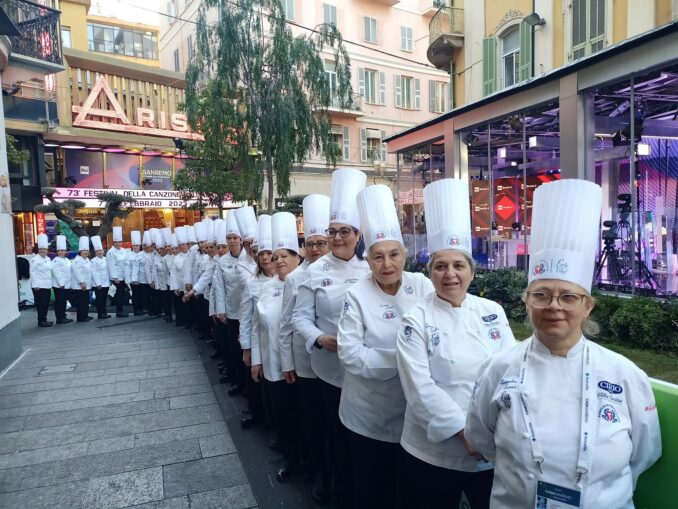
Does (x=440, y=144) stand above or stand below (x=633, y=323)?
above

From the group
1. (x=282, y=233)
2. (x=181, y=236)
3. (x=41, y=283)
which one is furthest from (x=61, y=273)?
Answer: (x=282, y=233)

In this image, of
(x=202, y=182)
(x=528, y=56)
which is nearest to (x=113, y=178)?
(x=202, y=182)

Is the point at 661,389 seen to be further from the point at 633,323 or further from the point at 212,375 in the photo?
the point at 212,375

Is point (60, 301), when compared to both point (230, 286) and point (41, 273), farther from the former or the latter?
point (230, 286)

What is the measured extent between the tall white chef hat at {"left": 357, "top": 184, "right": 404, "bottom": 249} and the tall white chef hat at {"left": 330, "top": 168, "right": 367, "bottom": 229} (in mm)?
460

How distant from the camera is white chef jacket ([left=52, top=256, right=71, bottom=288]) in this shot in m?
12.1

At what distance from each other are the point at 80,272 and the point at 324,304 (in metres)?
11.1

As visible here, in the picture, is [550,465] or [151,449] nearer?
[550,465]

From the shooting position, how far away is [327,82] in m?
13.4

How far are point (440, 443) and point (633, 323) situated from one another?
5.32 m

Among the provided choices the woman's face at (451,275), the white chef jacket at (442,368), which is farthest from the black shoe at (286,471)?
the woman's face at (451,275)

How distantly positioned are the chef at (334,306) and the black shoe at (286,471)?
549 millimetres

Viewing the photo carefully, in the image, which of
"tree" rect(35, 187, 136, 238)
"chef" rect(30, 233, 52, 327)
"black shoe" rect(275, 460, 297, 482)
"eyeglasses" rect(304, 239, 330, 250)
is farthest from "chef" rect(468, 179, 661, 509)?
"tree" rect(35, 187, 136, 238)

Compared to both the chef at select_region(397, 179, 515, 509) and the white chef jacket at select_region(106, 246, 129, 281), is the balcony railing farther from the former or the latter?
the chef at select_region(397, 179, 515, 509)
